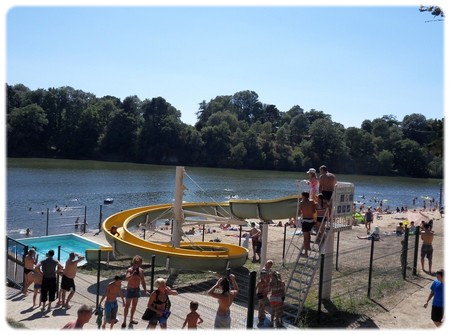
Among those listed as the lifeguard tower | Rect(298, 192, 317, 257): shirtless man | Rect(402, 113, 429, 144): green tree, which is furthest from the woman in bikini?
Rect(402, 113, 429, 144): green tree

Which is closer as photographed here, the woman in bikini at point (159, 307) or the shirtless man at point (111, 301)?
the woman in bikini at point (159, 307)

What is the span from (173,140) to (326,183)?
95949 millimetres

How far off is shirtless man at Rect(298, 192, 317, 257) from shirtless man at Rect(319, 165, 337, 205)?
0.45 m

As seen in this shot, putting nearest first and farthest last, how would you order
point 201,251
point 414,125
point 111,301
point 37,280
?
point 111,301 → point 37,280 → point 201,251 → point 414,125

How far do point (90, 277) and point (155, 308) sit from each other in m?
7.03

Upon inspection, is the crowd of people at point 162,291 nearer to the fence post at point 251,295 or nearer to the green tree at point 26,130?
the fence post at point 251,295

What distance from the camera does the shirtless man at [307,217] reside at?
450 inches

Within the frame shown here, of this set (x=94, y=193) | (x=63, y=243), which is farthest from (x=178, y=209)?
(x=94, y=193)

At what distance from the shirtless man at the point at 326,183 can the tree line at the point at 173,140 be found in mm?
93225

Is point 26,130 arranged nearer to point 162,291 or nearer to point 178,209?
point 178,209

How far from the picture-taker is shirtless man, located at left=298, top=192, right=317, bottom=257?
11438 mm

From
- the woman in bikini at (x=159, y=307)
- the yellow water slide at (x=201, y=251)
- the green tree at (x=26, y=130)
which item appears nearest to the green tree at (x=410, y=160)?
the green tree at (x=26, y=130)

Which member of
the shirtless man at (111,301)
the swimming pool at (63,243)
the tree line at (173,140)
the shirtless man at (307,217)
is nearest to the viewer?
the shirtless man at (111,301)

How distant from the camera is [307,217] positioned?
1153 centimetres
